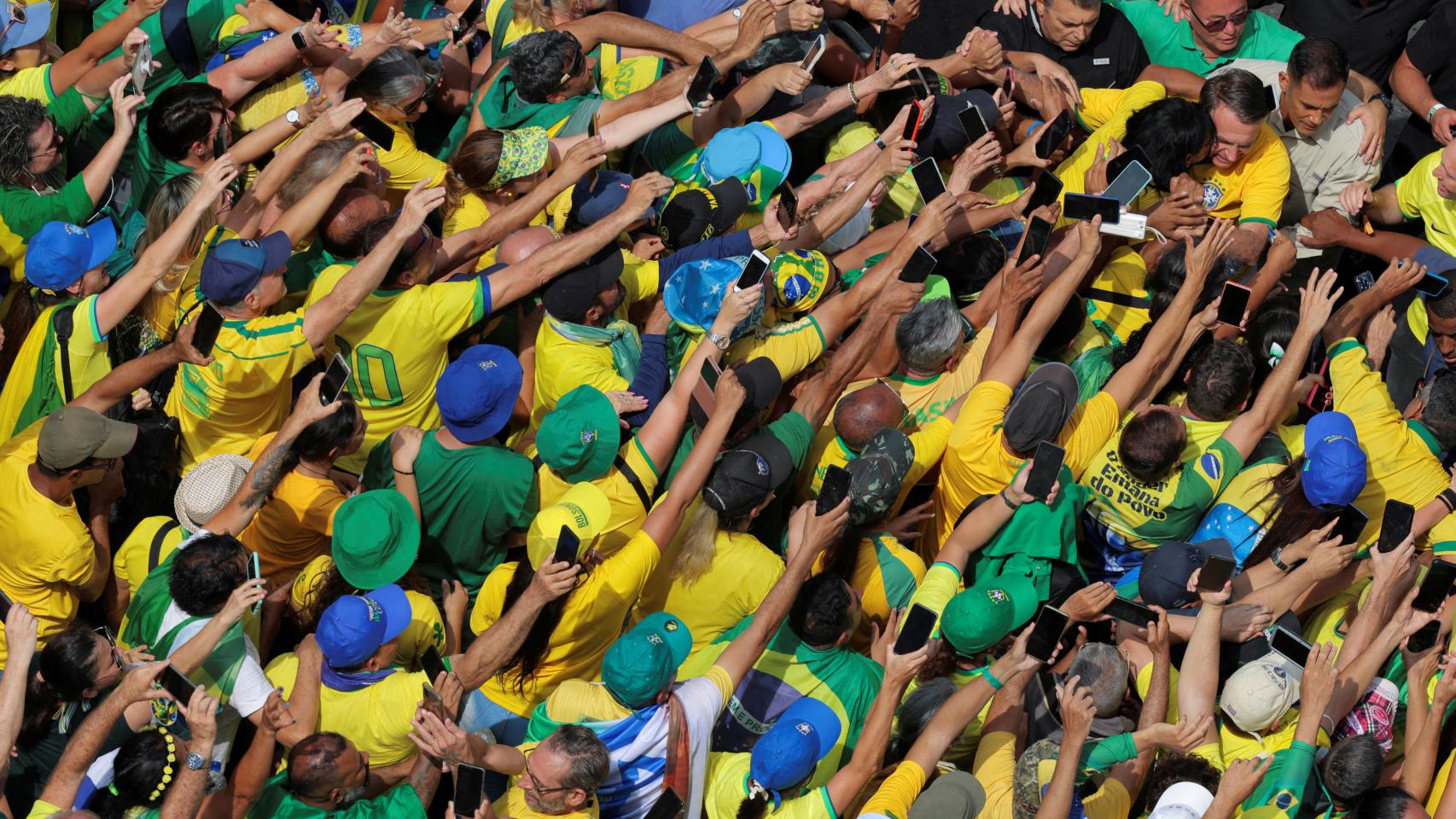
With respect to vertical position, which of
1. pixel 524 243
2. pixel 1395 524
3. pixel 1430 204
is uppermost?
pixel 524 243

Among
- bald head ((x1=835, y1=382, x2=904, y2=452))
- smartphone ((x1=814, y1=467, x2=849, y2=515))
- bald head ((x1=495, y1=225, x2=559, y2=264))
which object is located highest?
bald head ((x1=495, y1=225, x2=559, y2=264))

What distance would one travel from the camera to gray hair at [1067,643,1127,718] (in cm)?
537

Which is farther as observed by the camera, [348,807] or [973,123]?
[973,123]

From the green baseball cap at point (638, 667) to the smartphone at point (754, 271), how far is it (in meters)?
1.44

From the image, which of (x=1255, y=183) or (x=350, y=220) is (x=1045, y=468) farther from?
(x=350, y=220)

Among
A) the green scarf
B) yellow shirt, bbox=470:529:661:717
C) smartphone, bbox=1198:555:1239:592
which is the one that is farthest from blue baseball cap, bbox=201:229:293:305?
smartphone, bbox=1198:555:1239:592

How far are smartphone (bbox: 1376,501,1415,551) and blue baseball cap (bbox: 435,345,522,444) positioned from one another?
3195mm

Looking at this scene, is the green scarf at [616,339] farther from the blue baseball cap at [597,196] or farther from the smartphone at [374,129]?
the smartphone at [374,129]

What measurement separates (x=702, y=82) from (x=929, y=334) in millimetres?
1559

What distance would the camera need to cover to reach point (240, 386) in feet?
19.7

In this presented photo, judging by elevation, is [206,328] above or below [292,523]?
above

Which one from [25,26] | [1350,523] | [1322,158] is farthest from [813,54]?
[25,26]

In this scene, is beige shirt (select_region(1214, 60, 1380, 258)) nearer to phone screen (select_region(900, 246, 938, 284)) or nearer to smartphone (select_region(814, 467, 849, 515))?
phone screen (select_region(900, 246, 938, 284))

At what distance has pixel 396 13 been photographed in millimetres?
7027
